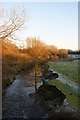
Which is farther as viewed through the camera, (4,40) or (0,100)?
(0,100)

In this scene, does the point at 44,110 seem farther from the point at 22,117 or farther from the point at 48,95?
the point at 48,95

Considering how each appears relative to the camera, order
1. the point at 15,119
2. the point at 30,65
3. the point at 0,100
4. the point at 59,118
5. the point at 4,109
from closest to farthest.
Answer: the point at 59,118 < the point at 15,119 < the point at 4,109 < the point at 0,100 < the point at 30,65

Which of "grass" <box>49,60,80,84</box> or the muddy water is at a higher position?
"grass" <box>49,60,80,84</box>

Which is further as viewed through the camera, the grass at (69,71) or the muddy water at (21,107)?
the grass at (69,71)

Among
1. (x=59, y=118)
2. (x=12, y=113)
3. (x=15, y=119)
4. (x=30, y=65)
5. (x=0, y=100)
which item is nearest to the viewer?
(x=59, y=118)

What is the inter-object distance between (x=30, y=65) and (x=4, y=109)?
16573 mm

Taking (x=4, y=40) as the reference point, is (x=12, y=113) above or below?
below

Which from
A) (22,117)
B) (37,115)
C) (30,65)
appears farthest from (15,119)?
(30,65)

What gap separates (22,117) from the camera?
577cm

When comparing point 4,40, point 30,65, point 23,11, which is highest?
point 23,11

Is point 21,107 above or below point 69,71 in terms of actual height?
below

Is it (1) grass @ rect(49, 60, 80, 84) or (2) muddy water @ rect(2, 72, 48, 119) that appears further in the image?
(1) grass @ rect(49, 60, 80, 84)

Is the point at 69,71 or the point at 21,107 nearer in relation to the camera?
the point at 21,107

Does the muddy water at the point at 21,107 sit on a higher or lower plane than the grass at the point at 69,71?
lower
